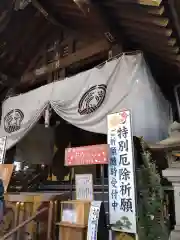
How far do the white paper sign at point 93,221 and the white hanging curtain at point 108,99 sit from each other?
1229 mm

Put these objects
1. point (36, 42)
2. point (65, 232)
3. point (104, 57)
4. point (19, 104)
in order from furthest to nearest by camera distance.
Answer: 1. point (36, 42)
2. point (19, 104)
3. point (104, 57)
4. point (65, 232)

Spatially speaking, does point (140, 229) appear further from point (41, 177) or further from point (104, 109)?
point (41, 177)

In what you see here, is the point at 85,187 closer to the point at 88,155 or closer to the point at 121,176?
the point at 88,155

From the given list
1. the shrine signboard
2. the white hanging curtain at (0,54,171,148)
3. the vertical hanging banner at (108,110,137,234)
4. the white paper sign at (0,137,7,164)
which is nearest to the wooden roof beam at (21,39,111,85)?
the white hanging curtain at (0,54,171,148)

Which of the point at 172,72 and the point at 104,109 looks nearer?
the point at 104,109

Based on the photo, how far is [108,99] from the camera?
4.66m

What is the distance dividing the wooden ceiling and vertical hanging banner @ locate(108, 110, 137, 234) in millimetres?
1317

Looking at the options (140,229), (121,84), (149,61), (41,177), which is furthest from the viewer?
(41,177)

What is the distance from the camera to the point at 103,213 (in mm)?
3639

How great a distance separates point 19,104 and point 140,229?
402 cm

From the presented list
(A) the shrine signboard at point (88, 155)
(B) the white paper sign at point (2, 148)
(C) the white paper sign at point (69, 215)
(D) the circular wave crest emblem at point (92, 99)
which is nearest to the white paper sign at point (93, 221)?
(C) the white paper sign at point (69, 215)

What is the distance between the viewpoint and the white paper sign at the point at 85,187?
158 inches

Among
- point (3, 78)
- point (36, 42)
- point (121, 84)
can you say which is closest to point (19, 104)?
point (3, 78)

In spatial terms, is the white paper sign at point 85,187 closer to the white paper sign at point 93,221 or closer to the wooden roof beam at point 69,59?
the white paper sign at point 93,221
